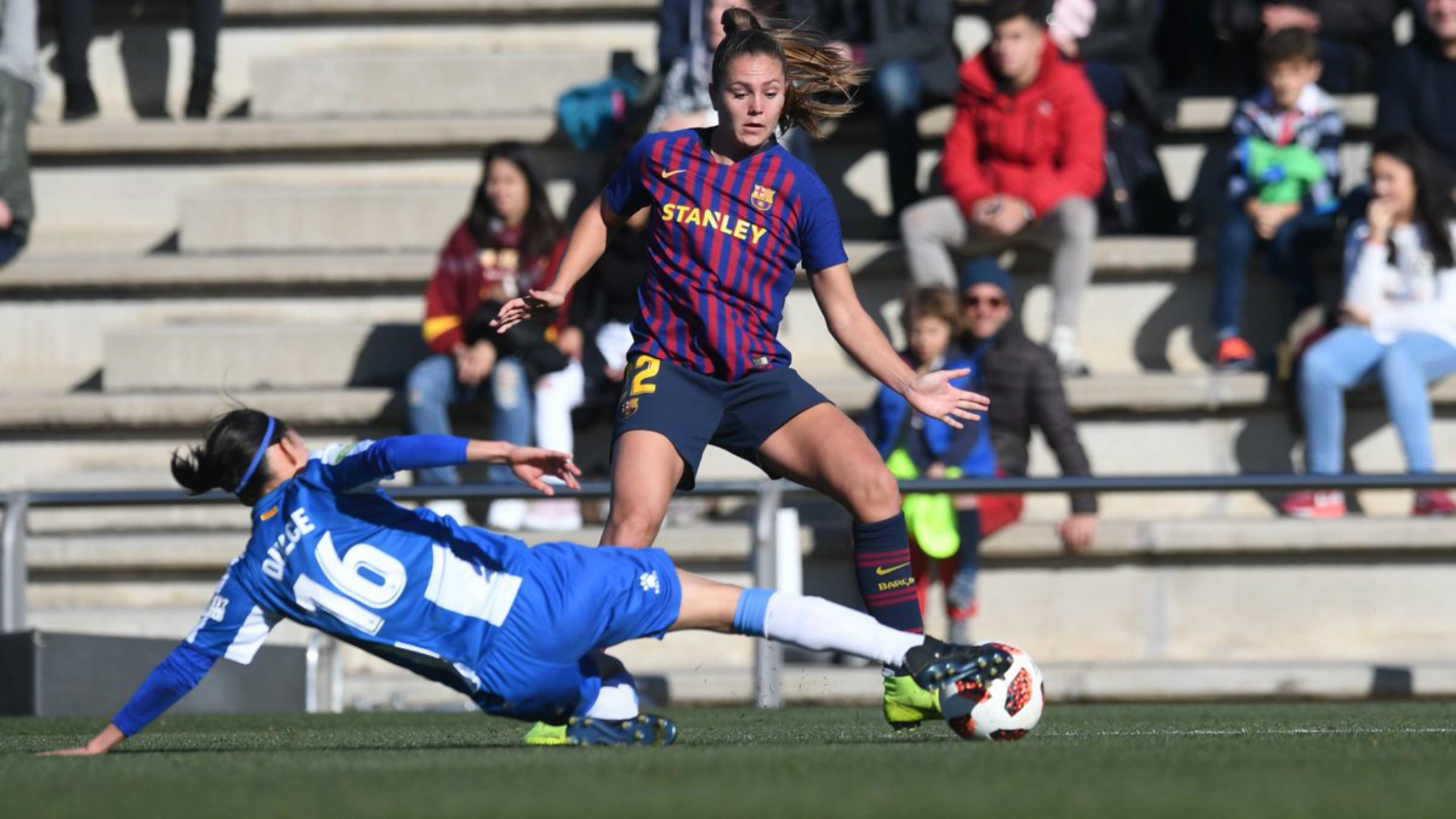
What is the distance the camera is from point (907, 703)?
511 centimetres

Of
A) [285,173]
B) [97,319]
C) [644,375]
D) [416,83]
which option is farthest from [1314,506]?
[97,319]

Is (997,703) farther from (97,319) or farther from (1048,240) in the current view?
(97,319)

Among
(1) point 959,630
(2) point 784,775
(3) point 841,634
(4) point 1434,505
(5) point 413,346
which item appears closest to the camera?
(2) point 784,775

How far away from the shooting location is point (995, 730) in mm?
4992

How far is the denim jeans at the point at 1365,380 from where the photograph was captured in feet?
30.1

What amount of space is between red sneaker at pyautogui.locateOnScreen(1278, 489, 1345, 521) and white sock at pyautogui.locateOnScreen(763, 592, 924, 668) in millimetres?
4693

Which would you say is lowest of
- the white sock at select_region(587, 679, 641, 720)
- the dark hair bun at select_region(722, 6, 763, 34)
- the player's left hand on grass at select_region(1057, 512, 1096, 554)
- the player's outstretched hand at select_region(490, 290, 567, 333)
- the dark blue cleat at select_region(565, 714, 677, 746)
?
the player's left hand on grass at select_region(1057, 512, 1096, 554)

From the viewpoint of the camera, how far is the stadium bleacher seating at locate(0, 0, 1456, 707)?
30.2 ft

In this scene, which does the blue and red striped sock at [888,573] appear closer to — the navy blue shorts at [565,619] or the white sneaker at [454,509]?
the navy blue shorts at [565,619]

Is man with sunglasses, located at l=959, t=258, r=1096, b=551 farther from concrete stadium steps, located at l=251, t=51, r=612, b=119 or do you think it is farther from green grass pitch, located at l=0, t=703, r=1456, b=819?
concrete stadium steps, located at l=251, t=51, r=612, b=119

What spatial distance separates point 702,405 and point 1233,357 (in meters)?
4.83

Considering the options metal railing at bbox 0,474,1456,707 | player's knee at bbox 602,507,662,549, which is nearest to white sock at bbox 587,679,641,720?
player's knee at bbox 602,507,662,549

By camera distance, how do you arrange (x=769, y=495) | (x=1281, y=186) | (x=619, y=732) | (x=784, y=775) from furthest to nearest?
(x=1281, y=186) < (x=769, y=495) < (x=619, y=732) < (x=784, y=775)

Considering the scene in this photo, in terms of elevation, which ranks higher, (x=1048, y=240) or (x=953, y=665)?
(x=1048, y=240)
